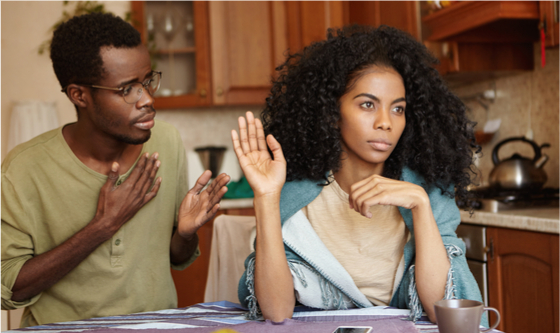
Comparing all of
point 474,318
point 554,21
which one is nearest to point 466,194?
point 474,318

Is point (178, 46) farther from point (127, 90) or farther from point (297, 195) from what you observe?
point (297, 195)

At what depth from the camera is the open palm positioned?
3.47 feet

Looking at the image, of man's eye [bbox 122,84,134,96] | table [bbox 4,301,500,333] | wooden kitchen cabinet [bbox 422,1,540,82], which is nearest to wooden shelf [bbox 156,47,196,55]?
wooden kitchen cabinet [bbox 422,1,540,82]

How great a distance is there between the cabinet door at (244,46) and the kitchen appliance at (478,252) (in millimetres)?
1750

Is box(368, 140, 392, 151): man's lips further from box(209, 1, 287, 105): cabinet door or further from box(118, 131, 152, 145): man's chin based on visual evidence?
box(209, 1, 287, 105): cabinet door

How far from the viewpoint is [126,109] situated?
1305mm

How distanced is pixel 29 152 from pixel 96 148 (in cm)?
17

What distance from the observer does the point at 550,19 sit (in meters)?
2.04

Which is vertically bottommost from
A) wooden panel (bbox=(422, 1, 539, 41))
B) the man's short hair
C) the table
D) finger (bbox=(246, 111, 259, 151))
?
the table

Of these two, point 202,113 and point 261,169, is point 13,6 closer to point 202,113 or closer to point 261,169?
point 202,113

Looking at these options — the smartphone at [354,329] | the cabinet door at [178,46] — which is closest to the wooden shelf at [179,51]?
the cabinet door at [178,46]

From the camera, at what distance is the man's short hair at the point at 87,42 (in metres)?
1.30

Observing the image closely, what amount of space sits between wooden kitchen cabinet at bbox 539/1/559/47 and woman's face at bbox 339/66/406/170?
3.91 feet

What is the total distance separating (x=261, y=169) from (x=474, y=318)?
0.52 metres
